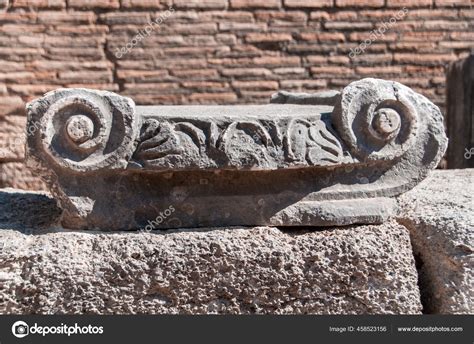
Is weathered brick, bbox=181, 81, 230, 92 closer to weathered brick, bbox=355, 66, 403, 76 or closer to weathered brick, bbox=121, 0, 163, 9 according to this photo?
weathered brick, bbox=121, 0, 163, 9

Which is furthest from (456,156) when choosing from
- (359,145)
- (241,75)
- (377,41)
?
(359,145)

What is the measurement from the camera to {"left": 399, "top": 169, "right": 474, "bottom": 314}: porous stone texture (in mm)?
2258

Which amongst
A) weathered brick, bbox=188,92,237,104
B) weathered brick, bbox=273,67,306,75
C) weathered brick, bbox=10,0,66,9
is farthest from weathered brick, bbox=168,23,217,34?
weathered brick, bbox=10,0,66,9

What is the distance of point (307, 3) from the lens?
612cm

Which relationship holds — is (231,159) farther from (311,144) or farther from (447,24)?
(447,24)

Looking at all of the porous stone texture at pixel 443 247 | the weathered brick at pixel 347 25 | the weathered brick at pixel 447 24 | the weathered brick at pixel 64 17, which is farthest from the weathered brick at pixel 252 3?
the porous stone texture at pixel 443 247

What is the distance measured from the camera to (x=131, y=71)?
6074 millimetres

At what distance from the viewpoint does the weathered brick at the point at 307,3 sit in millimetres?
6113

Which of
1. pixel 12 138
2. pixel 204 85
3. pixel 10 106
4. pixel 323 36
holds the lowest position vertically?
pixel 12 138

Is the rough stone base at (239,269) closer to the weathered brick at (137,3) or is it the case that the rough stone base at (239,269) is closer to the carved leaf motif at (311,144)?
the carved leaf motif at (311,144)

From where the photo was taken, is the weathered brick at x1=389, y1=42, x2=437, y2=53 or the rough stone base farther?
the weathered brick at x1=389, y1=42, x2=437, y2=53

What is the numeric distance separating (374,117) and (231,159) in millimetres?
430

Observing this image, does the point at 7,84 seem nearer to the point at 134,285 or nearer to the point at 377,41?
the point at 377,41

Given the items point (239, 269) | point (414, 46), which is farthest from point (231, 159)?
point (414, 46)
